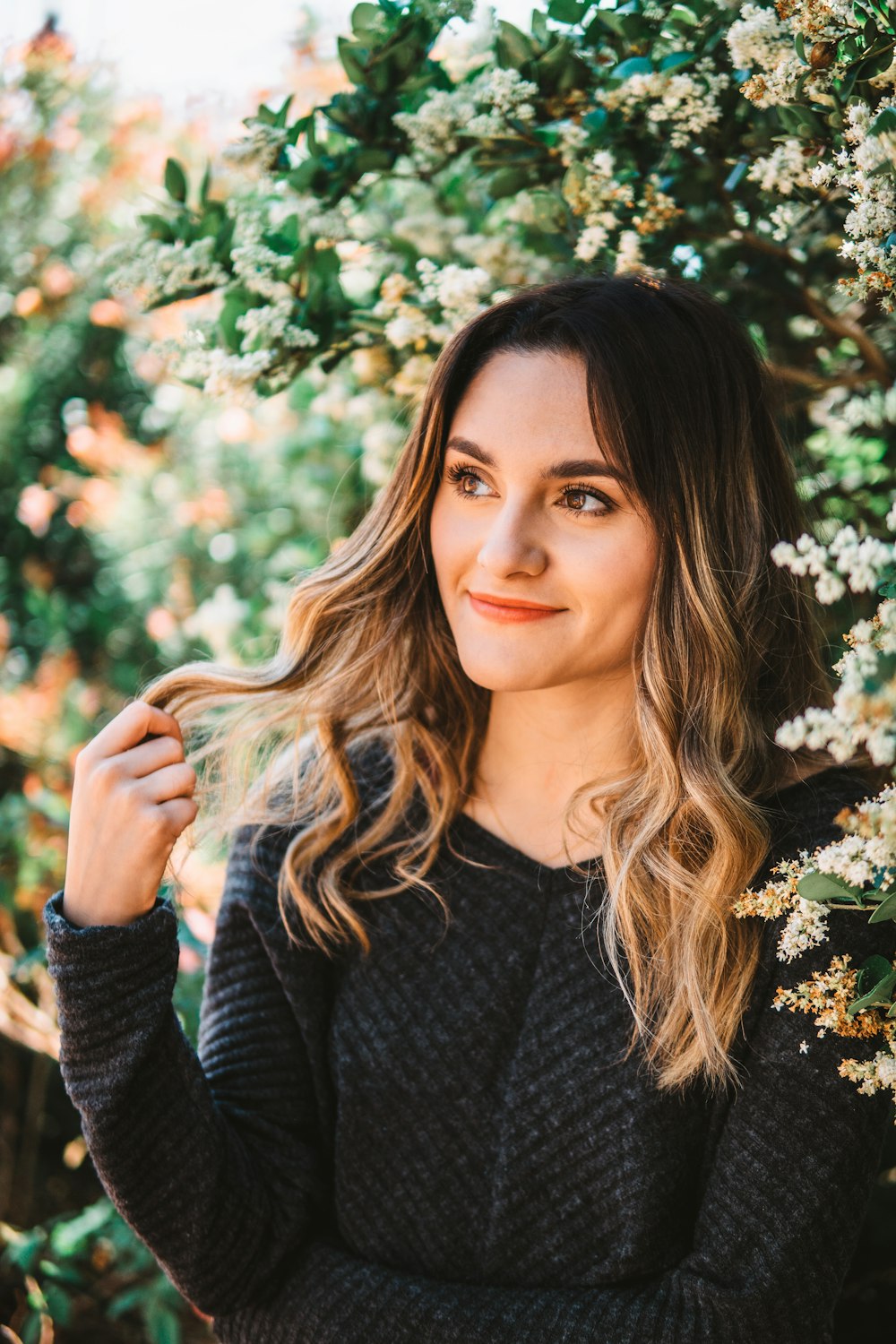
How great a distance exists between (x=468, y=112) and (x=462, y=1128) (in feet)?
4.84

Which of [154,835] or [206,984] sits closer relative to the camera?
[154,835]

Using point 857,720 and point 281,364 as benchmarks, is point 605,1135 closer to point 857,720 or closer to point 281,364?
Result: point 857,720

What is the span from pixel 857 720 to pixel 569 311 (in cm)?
86

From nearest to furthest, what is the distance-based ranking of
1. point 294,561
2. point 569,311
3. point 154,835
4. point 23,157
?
point 154,835 < point 569,311 < point 294,561 < point 23,157

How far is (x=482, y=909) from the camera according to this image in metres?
1.71

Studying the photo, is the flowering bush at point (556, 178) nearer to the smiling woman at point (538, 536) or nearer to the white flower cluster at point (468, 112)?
the white flower cluster at point (468, 112)

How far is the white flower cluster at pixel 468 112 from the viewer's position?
5.30 feet

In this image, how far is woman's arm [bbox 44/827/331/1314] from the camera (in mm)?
1420

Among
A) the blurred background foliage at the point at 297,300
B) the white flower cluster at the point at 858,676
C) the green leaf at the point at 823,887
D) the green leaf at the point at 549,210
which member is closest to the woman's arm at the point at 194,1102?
the blurred background foliage at the point at 297,300

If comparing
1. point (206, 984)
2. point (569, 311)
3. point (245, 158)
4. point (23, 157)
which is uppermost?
point (23, 157)

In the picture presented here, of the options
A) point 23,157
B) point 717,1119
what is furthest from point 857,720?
point 23,157

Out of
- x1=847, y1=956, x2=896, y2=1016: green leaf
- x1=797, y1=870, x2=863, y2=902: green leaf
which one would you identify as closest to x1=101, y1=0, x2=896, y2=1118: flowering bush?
x1=847, y1=956, x2=896, y2=1016: green leaf

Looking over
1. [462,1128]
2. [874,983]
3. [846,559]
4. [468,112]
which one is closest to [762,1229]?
[874,983]

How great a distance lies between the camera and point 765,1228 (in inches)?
52.0
